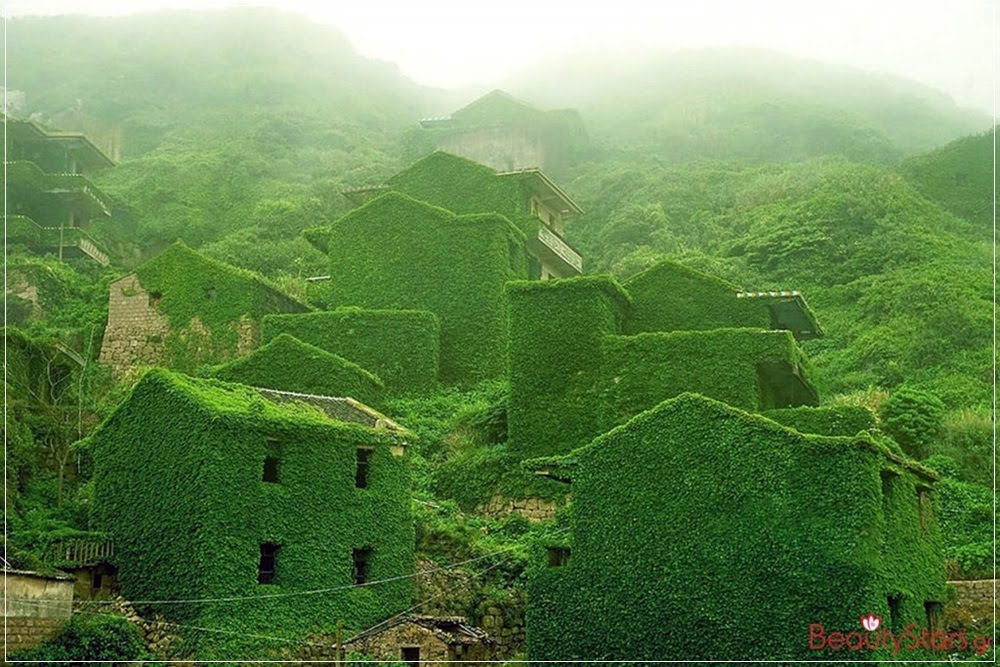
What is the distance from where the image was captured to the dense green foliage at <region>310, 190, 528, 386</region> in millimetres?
44312

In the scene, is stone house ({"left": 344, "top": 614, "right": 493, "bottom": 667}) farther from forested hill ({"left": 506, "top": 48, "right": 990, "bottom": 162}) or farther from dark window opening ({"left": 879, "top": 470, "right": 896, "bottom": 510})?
forested hill ({"left": 506, "top": 48, "right": 990, "bottom": 162})

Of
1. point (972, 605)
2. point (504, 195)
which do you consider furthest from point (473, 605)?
point (504, 195)

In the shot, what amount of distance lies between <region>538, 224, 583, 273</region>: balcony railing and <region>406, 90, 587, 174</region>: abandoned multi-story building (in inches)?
933

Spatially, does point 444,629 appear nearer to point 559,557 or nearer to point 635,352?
point 559,557

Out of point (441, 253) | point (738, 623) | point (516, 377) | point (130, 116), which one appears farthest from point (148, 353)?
point (130, 116)

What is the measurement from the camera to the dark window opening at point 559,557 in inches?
1032

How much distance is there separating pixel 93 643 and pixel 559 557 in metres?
9.80

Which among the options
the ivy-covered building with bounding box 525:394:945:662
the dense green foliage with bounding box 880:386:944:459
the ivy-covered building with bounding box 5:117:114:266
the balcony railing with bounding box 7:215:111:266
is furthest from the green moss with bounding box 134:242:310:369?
the dense green foliage with bounding box 880:386:944:459

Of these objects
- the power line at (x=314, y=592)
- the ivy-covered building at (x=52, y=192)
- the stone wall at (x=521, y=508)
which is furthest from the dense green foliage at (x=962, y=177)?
the ivy-covered building at (x=52, y=192)

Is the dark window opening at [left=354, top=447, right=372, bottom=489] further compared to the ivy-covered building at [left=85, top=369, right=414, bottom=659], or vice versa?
the dark window opening at [left=354, top=447, right=372, bottom=489]

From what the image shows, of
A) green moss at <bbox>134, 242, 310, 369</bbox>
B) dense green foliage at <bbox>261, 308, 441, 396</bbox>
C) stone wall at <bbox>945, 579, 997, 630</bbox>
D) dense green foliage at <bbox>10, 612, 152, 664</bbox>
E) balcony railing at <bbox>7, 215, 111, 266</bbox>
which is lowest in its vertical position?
dense green foliage at <bbox>10, 612, 152, 664</bbox>

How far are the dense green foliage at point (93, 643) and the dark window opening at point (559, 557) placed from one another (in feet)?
28.9

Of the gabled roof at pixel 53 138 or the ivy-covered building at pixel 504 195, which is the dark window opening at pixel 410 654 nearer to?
the ivy-covered building at pixel 504 195

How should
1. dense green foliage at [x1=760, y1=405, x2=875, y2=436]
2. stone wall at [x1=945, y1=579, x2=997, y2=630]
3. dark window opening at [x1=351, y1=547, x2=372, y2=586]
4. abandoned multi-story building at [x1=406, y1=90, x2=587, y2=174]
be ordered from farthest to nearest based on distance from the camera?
abandoned multi-story building at [x1=406, y1=90, x2=587, y2=174]
dense green foliage at [x1=760, y1=405, x2=875, y2=436]
dark window opening at [x1=351, y1=547, x2=372, y2=586]
stone wall at [x1=945, y1=579, x2=997, y2=630]
